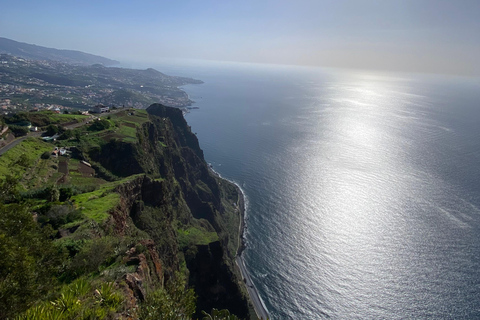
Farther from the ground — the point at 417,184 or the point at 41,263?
the point at 41,263

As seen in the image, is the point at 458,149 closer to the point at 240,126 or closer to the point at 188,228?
the point at 240,126

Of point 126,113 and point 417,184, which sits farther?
point 417,184

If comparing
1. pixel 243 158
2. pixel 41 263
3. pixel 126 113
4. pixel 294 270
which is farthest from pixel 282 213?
pixel 41 263

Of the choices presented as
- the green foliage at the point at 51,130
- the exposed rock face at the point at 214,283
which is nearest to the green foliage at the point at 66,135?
the green foliage at the point at 51,130

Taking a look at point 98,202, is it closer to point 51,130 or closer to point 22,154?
point 22,154

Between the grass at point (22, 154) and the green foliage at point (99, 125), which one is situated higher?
the green foliage at point (99, 125)

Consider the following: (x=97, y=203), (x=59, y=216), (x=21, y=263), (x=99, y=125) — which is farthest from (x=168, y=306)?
(x=99, y=125)

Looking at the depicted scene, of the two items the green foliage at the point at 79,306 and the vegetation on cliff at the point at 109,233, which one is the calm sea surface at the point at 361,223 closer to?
the vegetation on cliff at the point at 109,233

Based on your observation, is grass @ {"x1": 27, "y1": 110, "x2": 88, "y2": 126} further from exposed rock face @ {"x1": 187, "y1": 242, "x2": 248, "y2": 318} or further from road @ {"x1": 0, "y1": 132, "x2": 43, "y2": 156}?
exposed rock face @ {"x1": 187, "y1": 242, "x2": 248, "y2": 318}
